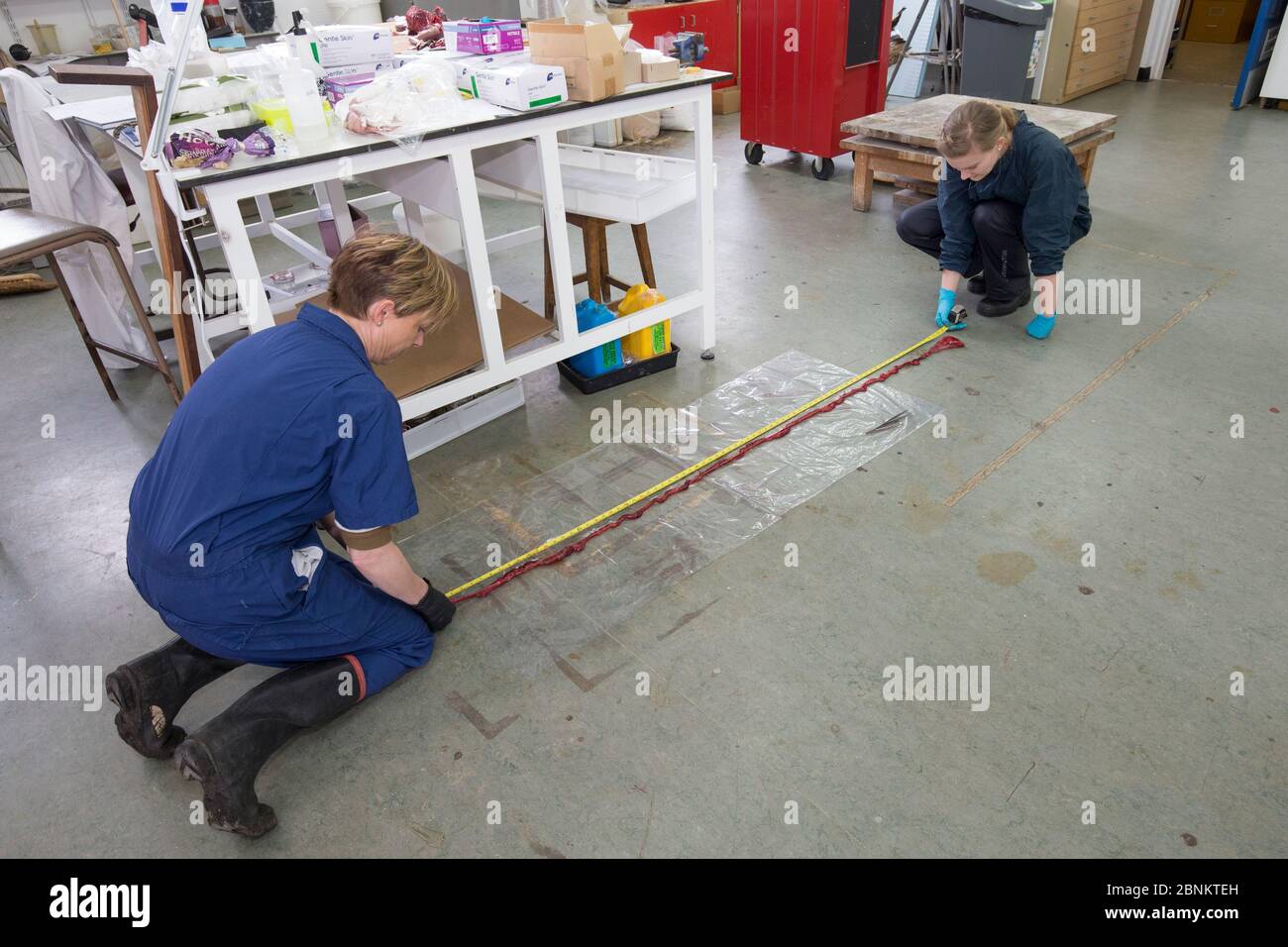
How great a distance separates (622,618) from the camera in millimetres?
1985

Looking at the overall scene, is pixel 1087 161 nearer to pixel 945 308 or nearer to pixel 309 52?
pixel 945 308

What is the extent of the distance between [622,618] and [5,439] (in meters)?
2.44

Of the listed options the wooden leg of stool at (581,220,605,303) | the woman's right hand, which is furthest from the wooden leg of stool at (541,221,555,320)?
the woman's right hand

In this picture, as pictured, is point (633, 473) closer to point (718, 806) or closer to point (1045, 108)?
point (718, 806)

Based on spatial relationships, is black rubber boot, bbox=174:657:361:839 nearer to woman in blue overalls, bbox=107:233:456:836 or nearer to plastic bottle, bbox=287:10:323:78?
woman in blue overalls, bbox=107:233:456:836

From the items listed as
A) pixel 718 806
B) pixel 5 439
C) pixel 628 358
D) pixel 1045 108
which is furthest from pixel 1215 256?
pixel 5 439

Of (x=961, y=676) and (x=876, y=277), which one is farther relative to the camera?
(x=876, y=277)

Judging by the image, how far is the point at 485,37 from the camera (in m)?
2.80

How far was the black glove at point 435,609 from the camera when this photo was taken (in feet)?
6.19

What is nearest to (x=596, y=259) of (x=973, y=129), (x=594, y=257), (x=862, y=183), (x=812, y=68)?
(x=594, y=257)

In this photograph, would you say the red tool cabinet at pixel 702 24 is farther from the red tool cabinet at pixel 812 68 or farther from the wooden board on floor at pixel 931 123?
the wooden board on floor at pixel 931 123

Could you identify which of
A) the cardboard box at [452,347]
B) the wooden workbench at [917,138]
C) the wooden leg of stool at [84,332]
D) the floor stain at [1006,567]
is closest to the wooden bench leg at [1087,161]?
the wooden workbench at [917,138]

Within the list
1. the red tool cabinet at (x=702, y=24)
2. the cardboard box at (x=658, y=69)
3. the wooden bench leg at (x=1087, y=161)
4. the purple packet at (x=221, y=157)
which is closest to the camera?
the purple packet at (x=221, y=157)

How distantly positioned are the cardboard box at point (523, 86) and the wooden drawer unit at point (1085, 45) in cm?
503
